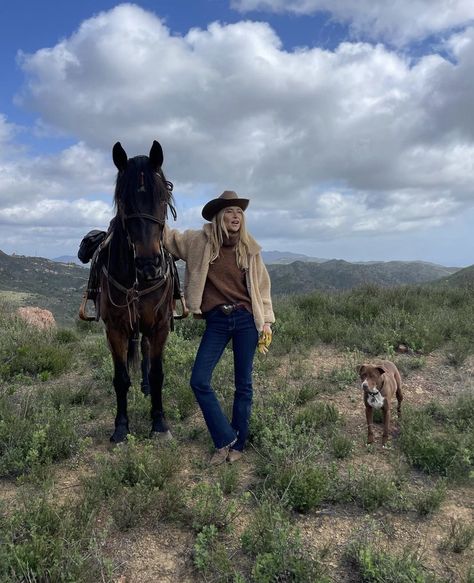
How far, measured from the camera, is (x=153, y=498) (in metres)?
3.46

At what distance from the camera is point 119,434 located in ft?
15.3

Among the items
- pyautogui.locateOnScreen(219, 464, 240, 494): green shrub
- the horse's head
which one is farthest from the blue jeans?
the horse's head

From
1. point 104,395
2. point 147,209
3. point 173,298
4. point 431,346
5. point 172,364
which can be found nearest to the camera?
point 147,209

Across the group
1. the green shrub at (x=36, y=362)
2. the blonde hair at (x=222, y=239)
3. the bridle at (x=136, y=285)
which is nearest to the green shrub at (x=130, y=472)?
the bridle at (x=136, y=285)

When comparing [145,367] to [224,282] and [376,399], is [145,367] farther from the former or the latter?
[376,399]

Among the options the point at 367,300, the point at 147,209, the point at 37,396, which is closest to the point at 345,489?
the point at 147,209

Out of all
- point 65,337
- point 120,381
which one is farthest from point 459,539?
point 65,337

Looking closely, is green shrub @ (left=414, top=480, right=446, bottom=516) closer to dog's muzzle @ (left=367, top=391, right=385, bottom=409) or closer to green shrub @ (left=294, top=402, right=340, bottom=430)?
dog's muzzle @ (left=367, top=391, right=385, bottom=409)

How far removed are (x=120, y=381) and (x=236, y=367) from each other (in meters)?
1.34

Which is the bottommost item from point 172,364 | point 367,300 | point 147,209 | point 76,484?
point 76,484

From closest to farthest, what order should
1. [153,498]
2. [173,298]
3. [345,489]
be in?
1. [153,498]
2. [345,489]
3. [173,298]

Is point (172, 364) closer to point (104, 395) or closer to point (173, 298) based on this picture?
point (104, 395)

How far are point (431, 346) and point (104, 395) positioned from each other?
5234 mm

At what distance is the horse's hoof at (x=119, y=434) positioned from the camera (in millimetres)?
4625
